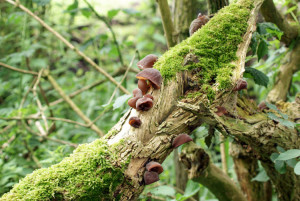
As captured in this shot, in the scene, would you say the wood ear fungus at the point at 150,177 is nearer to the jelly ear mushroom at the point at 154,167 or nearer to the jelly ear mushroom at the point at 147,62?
→ the jelly ear mushroom at the point at 154,167

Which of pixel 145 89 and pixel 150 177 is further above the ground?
pixel 145 89

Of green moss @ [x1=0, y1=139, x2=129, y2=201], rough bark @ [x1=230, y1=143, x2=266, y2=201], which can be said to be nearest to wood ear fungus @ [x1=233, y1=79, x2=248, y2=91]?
green moss @ [x1=0, y1=139, x2=129, y2=201]

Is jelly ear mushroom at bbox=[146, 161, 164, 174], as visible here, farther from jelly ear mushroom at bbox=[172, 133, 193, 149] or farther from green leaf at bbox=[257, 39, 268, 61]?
green leaf at bbox=[257, 39, 268, 61]

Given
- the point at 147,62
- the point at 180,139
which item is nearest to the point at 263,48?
the point at 147,62

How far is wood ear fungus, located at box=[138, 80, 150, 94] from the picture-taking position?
145 centimetres

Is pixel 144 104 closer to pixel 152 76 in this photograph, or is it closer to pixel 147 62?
pixel 152 76

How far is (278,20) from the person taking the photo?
90.4 inches

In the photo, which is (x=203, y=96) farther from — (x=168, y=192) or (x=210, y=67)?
(x=168, y=192)

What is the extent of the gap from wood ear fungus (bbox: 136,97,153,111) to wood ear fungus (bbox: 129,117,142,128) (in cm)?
8

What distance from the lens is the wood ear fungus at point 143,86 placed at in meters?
1.45

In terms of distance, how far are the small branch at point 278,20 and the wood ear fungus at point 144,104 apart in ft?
5.27

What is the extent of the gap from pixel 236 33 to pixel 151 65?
1.99 feet

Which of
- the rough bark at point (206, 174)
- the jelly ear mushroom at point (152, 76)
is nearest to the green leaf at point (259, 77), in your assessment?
the rough bark at point (206, 174)

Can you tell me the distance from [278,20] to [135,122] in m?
1.89
